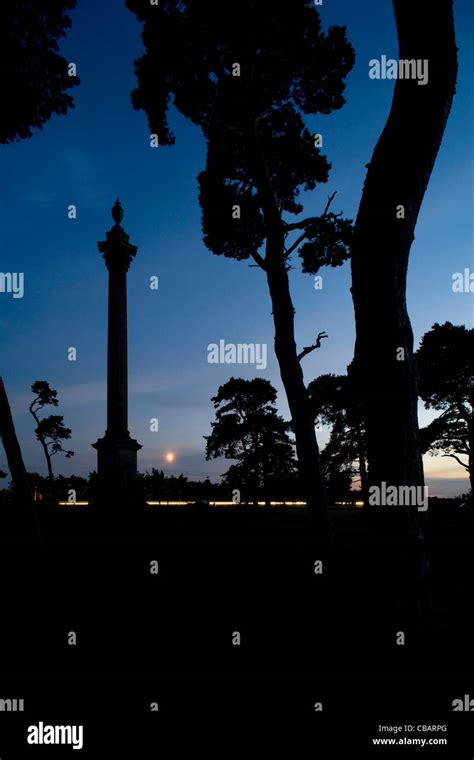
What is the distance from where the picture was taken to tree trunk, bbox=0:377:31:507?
26.0 feet

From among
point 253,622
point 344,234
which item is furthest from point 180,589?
point 344,234

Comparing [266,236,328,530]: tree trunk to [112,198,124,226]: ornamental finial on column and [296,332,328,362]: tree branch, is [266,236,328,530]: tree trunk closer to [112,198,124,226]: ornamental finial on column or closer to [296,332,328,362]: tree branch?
[296,332,328,362]: tree branch

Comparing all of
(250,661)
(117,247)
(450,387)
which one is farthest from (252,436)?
(250,661)

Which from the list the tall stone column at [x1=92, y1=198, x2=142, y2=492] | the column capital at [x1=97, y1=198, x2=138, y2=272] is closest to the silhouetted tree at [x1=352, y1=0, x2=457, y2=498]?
the tall stone column at [x1=92, y1=198, x2=142, y2=492]

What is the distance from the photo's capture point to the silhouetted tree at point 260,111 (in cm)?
1011

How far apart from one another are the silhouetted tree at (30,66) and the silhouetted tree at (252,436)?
34964mm

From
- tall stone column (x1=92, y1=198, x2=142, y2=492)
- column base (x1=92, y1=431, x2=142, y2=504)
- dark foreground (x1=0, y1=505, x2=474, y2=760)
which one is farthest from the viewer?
tall stone column (x1=92, y1=198, x2=142, y2=492)

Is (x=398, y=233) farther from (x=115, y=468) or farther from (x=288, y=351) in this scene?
(x=115, y=468)

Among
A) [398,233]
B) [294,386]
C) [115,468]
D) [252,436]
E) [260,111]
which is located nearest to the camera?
[398,233]

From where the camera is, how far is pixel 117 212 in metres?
17.7

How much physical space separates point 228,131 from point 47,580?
1060cm

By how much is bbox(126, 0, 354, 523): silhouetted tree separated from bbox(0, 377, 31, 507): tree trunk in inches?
204

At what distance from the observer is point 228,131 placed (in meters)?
11.6

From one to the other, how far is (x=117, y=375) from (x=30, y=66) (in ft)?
30.6
